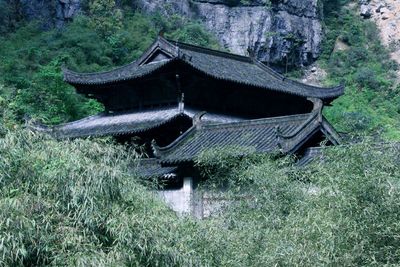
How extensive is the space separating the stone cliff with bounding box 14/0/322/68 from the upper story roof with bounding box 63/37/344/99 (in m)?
29.5

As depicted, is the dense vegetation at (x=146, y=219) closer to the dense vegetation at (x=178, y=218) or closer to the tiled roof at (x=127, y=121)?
the dense vegetation at (x=178, y=218)

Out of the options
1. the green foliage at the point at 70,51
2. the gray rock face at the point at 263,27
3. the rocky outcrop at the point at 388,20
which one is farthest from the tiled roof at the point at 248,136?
the rocky outcrop at the point at 388,20

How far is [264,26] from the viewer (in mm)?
54281

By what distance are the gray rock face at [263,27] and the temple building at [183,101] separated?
30.3 m

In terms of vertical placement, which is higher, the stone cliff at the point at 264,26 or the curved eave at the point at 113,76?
the curved eave at the point at 113,76

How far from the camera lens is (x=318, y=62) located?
56.9 meters

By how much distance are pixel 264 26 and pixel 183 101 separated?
116 feet

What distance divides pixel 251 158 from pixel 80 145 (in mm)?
3653

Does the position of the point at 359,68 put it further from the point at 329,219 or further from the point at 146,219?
the point at 146,219

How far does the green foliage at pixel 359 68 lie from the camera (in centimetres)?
4622

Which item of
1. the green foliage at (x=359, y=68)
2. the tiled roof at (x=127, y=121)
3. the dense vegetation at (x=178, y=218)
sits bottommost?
the green foliage at (x=359, y=68)

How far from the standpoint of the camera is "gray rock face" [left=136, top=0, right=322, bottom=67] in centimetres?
5362

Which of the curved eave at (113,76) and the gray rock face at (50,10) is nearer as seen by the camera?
the curved eave at (113,76)

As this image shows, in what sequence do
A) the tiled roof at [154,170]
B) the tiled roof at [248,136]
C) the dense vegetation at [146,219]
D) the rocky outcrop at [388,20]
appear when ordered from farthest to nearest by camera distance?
the rocky outcrop at [388,20], the tiled roof at [154,170], the tiled roof at [248,136], the dense vegetation at [146,219]
